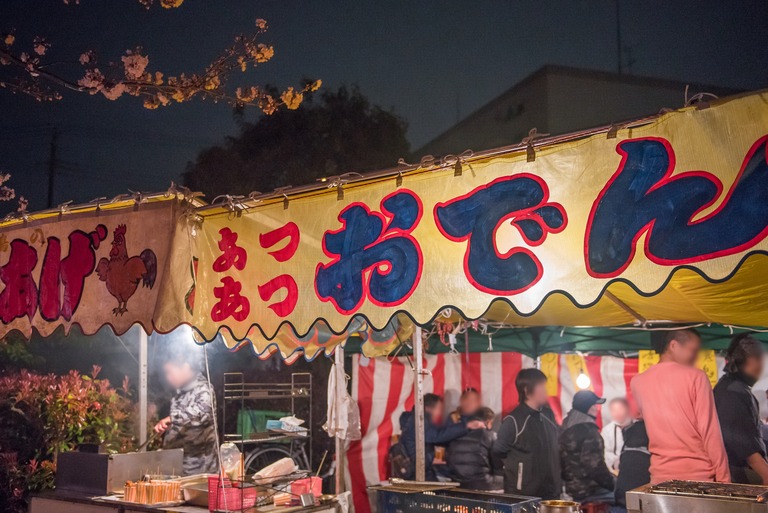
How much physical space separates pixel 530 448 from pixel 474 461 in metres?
0.93

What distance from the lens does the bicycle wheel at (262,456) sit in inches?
403

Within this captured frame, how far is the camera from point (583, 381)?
29.6 feet

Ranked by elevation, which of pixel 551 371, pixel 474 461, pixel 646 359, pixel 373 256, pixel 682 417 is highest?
pixel 373 256

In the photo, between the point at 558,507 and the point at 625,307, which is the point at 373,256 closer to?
the point at 558,507

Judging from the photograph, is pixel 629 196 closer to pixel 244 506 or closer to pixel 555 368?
pixel 244 506

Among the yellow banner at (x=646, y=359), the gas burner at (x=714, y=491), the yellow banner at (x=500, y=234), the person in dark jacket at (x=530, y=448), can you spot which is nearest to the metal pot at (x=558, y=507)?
the gas burner at (x=714, y=491)

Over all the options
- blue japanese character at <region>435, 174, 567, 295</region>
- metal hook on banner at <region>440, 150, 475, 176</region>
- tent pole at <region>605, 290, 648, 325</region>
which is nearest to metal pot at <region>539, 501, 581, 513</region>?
tent pole at <region>605, 290, 648, 325</region>

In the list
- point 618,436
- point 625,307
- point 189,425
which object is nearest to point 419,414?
point 625,307

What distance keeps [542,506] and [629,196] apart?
7.63ft

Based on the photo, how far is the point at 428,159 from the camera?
3893mm

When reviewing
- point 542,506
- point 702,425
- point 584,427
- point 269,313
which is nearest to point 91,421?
point 269,313

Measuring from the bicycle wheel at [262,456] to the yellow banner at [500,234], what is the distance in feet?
19.6

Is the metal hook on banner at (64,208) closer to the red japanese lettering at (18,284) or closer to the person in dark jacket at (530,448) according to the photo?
the red japanese lettering at (18,284)

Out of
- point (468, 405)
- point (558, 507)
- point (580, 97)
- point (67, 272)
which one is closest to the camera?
point (558, 507)
